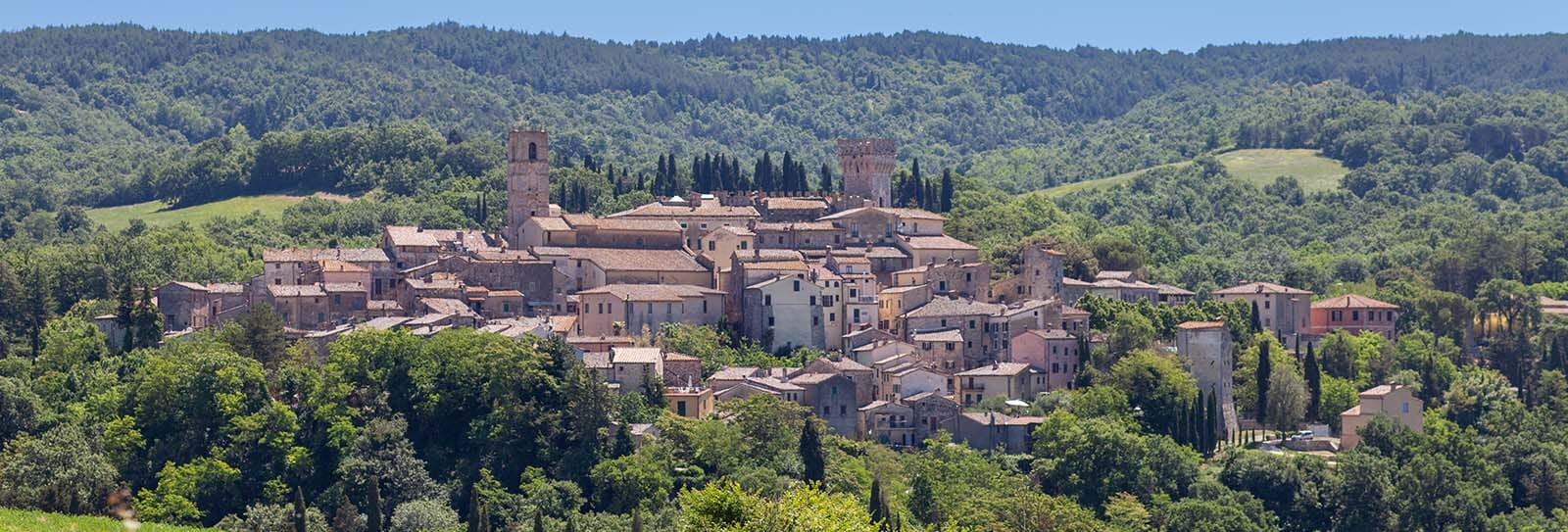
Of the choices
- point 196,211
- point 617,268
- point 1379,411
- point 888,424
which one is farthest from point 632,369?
point 196,211

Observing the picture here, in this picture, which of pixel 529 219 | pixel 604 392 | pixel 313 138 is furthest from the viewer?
pixel 313 138

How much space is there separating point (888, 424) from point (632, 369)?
799 centimetres

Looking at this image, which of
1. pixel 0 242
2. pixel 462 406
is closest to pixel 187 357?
pixel 462 406

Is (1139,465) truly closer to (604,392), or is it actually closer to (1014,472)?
(1014,472)

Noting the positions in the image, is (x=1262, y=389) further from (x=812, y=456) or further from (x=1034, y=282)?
(x=812, y=456)

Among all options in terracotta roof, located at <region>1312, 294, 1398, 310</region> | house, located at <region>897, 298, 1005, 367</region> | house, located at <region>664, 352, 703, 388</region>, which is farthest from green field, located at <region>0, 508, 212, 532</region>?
terracotta roof, located at <region>1312, 294, 1398, 310</region>

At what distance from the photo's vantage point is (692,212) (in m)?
102

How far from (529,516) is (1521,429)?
115 ft

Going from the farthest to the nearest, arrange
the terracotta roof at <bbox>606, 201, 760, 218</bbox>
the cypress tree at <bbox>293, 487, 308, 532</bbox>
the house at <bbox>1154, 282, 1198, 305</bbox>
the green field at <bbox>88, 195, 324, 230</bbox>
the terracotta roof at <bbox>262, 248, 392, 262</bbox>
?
the green field at <bbox>88, 195, 324, 230</bbox>, the terracotta roof at <bbox>606, 201, 760, 218</bbox>, the house at <bbox>1154, 282, 1198, 305</bbox>, the terracotta roof at <bbox>262, 248, 392, 262</bbox>, the cypress tree at <bbox>293, 487, 308, 532</bbox>

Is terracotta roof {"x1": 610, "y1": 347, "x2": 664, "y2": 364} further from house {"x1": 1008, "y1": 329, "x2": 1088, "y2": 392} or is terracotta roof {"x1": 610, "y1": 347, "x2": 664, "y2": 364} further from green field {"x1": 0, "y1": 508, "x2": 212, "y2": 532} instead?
green field {"x1": 0, "y1": 508, "x2": 212, "y2": 532}

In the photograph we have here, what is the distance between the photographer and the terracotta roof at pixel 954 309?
3597 inches

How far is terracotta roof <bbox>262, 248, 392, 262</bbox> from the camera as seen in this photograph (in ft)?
307

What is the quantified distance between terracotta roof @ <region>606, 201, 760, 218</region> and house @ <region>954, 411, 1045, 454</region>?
19.3m

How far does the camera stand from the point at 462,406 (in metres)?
81.7
